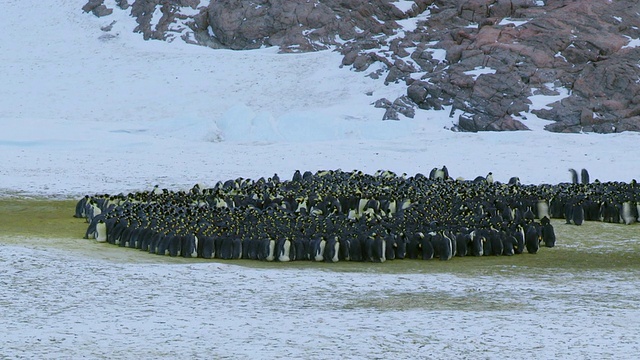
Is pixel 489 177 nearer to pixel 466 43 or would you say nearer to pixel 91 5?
pixel 466 43

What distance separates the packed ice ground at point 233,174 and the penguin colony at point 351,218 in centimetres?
98

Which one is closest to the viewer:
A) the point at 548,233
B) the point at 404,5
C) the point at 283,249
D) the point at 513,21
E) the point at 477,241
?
the point at 283,249

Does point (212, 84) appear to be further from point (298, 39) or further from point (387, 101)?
point (387, 101)

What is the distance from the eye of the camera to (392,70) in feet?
125

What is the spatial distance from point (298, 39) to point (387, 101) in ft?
32.9

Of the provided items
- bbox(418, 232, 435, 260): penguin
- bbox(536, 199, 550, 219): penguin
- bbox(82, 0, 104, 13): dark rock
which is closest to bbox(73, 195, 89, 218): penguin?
bbox(418, 232, 435, 260): penguin

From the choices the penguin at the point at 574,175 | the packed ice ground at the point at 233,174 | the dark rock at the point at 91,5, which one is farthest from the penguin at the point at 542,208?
the dark rock at the point at 91,5

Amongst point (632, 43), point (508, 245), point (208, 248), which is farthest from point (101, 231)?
point (632, 43)

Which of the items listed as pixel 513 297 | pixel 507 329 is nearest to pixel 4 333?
pixel 507 329

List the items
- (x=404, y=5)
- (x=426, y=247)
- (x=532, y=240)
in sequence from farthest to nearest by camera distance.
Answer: (x=404, y=5) < (x=532, y=240) < (x=426, y=247)

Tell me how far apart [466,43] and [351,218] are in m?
23.7

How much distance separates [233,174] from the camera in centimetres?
2453

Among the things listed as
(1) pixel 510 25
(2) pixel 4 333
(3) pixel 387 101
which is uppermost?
(1) pixel 510 25

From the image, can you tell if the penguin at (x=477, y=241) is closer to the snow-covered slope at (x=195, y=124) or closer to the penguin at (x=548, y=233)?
the penguin at (x=548, y=233)
